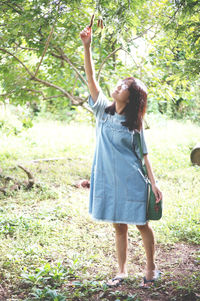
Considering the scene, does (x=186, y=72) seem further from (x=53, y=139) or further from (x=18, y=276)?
(x=53, y=139)

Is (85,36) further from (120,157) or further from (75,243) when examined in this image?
(75,243)

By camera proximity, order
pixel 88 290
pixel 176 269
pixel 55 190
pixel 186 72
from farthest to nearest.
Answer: pixel 55 190
pixel 186 72
pixel 176 269
pixel 88 290

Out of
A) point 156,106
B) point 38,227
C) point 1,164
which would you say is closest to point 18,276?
point 38,227

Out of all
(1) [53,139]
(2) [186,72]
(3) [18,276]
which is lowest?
(3) [18,276]

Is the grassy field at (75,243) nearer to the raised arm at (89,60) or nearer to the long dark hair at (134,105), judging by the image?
the long dark hair at (134,105)

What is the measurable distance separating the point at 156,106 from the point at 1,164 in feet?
31.5

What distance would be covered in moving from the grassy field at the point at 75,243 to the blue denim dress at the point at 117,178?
65 centimetres

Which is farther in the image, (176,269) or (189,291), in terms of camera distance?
(176,269)

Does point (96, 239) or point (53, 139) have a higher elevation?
point (53, 139)

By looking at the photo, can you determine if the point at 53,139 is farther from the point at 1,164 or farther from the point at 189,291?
the point at 189,291

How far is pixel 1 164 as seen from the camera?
708cm

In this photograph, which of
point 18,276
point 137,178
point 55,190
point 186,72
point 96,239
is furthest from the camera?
point 55,190

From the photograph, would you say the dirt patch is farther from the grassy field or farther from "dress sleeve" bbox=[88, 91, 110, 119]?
"dress sleeve" bbox=[88, 91, 110, 119]

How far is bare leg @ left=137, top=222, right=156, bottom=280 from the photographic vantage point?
255cm
